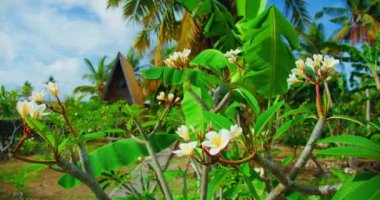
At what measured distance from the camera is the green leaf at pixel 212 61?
5.37 feet

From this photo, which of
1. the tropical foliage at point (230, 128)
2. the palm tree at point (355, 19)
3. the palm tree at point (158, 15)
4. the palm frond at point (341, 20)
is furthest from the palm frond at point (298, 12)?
the palm frond at point (341, 20)

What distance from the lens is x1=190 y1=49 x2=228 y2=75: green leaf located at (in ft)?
5.37

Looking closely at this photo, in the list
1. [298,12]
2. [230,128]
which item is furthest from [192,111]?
[298,12]

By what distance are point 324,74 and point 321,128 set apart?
193mm

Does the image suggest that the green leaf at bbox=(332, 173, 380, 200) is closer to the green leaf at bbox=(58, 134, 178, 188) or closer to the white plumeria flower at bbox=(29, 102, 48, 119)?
the white plumeria flower at bbox=(29, 102, 48, 119)

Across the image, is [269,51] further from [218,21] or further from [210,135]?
[210,135]

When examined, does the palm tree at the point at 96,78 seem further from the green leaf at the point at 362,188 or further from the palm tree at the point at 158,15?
the green leaf at the point at 362,188

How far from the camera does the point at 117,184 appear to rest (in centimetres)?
212

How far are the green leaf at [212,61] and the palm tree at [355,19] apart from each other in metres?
20.6

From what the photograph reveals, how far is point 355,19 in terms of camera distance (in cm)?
2205

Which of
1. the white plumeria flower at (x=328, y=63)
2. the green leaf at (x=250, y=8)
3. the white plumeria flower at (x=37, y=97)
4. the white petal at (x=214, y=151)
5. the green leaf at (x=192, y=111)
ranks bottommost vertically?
the white petal at (x=214, y=151)

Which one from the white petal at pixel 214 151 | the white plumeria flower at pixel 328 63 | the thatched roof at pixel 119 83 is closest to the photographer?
the white petal at pixel 214 151

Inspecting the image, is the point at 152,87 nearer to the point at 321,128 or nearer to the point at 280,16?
the point at 280,16

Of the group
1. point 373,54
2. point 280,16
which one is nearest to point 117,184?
point 280,16
